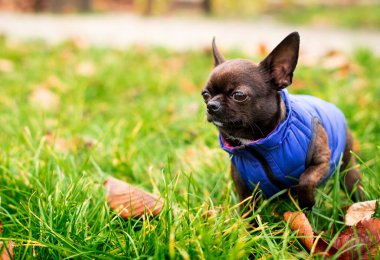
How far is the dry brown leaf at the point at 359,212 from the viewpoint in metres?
2.12

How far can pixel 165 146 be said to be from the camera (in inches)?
139

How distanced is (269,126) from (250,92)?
21 centimetres

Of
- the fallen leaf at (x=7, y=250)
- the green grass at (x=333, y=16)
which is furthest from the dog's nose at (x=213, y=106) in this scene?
the green grass at (x=333, y=16)

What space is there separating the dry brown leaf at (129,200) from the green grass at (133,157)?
2.1 inches

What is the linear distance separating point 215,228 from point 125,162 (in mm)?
1162

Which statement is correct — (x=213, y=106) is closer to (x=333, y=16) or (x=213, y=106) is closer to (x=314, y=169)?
(x=314, y=169)

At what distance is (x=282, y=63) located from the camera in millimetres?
2283

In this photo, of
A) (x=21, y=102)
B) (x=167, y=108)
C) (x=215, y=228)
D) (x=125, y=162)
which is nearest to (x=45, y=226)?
(x=215, y=228)

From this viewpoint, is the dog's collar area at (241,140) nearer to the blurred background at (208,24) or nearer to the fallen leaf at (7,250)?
the fallen leaf at (7,250)

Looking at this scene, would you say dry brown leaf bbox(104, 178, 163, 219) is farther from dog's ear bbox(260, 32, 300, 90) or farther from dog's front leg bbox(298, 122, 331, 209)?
dog's ear bbox(260, 32, 300, 90)

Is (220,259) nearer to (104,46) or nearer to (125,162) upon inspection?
(125,162)

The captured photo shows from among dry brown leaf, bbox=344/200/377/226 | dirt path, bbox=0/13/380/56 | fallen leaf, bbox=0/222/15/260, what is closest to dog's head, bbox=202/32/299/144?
dry brown leaf, bbox=344/200/377/226

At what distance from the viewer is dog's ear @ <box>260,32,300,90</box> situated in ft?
7.36

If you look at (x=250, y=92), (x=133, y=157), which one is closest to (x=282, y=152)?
(x=250, y=92)
